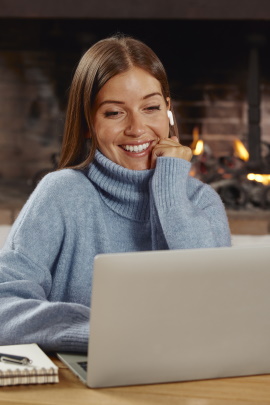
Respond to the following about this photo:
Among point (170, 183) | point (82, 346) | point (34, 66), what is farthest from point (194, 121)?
point (82, 346)

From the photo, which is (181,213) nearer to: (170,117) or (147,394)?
(170,117)

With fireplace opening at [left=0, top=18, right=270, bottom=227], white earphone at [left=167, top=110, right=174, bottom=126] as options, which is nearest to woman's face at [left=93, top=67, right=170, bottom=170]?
white earphone at [left=167, top=110, right=174, bottom=126]

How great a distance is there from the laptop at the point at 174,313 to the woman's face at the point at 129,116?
57 centimetres

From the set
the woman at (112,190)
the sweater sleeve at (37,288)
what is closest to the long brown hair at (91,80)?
the woman at (112,190)

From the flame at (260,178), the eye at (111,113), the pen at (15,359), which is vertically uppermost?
the flame at (260,178)

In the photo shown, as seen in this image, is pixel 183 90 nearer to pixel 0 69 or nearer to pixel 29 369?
pixel 0 69

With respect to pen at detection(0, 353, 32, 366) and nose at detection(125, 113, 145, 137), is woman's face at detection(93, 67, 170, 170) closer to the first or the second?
nose at detection(125, 113, 145, 137)

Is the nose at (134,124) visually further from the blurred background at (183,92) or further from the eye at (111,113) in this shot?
the blurred background at (183,92)

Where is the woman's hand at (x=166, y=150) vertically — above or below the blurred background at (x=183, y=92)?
below

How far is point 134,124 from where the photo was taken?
1.42 meters

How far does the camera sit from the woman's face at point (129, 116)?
1418mm

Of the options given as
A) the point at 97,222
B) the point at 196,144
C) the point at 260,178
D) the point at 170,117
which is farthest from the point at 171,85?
the point at 97,222

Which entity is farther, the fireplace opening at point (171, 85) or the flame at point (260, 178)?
the fireplace opening at point (171, 85)

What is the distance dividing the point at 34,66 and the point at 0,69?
0.17 meters
